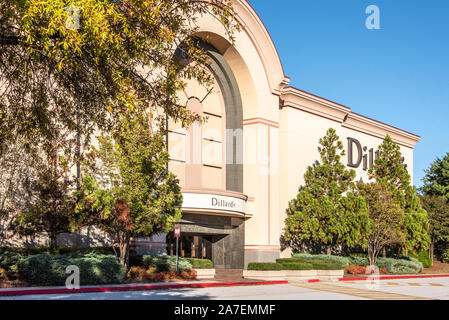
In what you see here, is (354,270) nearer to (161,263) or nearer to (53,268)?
(161,263)

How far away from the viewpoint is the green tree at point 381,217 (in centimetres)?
4025

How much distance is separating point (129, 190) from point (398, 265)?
2619 cm

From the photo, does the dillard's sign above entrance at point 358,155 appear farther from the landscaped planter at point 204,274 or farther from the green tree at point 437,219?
the landscaped planter at point 204,274

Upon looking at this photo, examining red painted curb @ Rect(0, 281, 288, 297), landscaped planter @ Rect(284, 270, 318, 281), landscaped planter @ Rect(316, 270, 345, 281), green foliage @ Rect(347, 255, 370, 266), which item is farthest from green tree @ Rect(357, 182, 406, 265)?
red painted curb @ Rect(0, 281, 288, 297)

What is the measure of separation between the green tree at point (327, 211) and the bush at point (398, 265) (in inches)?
169

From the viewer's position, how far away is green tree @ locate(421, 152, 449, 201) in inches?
2816

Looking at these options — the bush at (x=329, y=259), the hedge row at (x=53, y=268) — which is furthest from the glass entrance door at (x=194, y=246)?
the hedge row at (x=53, y=268)

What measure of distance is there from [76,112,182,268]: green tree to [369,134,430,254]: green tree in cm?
2321

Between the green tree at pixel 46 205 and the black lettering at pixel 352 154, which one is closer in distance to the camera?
the green tree at pixel 46 205

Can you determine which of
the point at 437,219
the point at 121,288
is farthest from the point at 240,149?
the point at 437,219

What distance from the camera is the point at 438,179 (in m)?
74.1

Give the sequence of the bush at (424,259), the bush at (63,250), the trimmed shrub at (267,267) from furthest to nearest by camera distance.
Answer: the bush at (424,259)
the trimmed shrub at (267,267)
the bush at (63,250)

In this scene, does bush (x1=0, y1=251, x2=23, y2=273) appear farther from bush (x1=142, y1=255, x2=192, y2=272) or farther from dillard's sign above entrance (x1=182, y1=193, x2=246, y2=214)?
dillard's sign above entrance (x1=182, y1=193, x2=246, y2=214)
